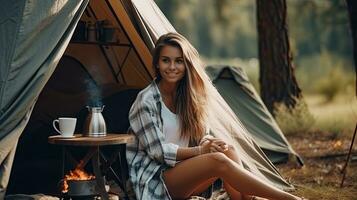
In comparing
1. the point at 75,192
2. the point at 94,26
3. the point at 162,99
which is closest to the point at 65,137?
the point at 75,192

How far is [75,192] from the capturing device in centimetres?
487

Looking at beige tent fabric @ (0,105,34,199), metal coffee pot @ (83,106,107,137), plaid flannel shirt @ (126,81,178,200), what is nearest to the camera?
beige tent fabric @ (0,105,34,199)

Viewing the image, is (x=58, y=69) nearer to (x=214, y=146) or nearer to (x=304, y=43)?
(x=214, y=146)

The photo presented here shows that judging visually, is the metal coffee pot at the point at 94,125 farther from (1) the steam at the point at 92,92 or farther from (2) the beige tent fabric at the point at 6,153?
(1) the steam at the point at 92,92

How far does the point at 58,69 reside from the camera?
22.6 feet

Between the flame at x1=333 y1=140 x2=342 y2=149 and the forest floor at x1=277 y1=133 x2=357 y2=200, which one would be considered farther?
the flame at x1=333 y1=140 x2=342 y2=149

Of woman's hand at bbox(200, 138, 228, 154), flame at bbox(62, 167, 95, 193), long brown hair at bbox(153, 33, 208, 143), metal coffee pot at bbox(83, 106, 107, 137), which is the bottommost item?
flame at bbox(62, 167, 95, 193)

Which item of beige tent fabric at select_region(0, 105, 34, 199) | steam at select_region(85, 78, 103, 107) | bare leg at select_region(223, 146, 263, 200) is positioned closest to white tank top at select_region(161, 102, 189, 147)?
bare leg at select_region(223, 146, 263, 200)

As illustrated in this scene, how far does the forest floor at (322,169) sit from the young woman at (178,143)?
4.78 feet

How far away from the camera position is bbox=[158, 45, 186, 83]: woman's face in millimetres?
4828

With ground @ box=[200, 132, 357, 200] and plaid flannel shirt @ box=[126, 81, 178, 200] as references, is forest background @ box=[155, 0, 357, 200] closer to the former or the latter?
ground @ box=[200, 132, 357, 200]

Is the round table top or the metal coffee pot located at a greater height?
the metal coffee pot

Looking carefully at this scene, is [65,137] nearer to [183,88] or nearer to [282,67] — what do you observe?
[183,88]

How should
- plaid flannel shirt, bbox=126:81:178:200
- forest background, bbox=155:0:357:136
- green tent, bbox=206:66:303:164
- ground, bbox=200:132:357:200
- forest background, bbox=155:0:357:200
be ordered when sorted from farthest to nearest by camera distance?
forest background, bbox=155:0:357:136 → green tent, bbox=206:66:303:164 → forest background, bbox=155:0:357:200 → ground, bbox=200:132:357:200 → plaid flannel shirt, bbox=126:81:178:200
